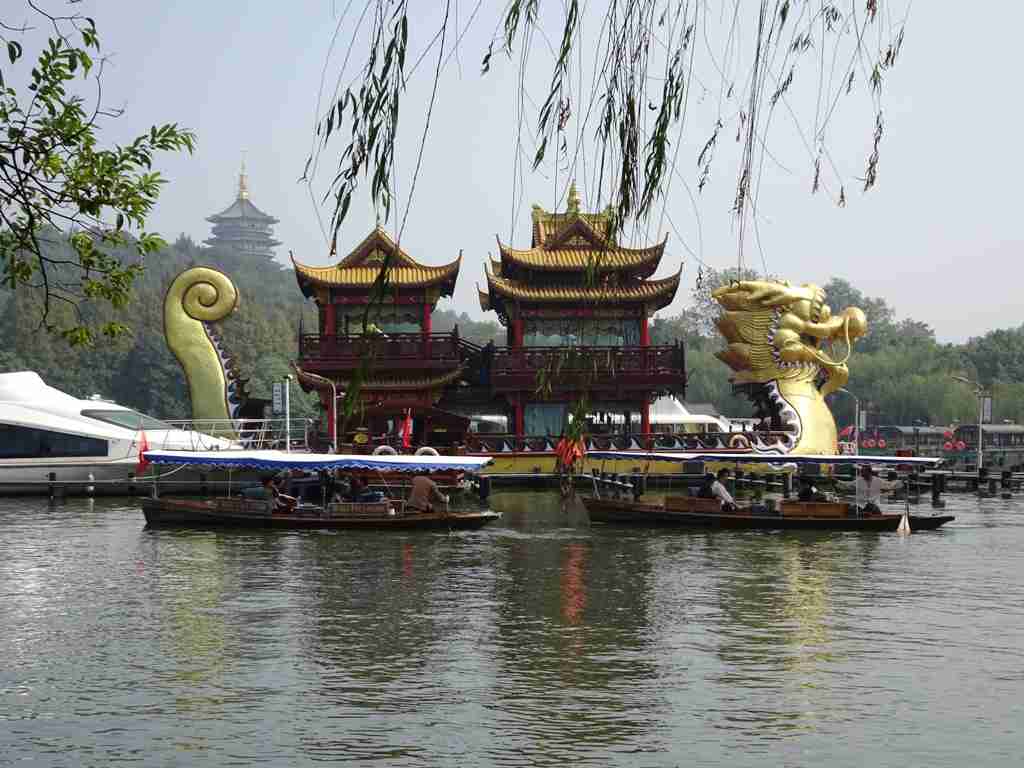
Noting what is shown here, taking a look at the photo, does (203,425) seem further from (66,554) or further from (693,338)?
(693,338)

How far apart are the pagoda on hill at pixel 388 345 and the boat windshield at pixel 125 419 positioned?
6.53 meters

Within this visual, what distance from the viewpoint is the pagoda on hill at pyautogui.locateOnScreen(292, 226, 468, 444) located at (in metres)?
47.2

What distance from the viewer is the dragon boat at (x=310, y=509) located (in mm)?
28234

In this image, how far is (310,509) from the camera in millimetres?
28688

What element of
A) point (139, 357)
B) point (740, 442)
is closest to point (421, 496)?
point (740, 442)

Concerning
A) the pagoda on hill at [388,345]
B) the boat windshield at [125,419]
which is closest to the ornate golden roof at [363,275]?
the pagoda on hill at [388,345]

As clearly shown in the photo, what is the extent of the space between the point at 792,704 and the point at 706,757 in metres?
1.88

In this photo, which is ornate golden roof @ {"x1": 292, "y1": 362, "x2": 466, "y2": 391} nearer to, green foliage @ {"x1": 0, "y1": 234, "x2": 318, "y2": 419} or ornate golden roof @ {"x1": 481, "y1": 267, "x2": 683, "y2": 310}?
ornate golden roof @ {"x1": 481, "y1": 267, "x2": 683, "y2": 310}

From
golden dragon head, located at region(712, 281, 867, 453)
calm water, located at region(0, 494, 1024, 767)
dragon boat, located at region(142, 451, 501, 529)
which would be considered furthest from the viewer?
golden dragon head, located at region(712, 281, 867, 453)

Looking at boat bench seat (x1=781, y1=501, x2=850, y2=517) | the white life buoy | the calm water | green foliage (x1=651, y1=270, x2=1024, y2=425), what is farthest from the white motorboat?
green foliage (x1=651, y1=270, x2=1024, y2=425)

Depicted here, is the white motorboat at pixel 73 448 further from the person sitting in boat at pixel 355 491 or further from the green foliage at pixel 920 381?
the green foliage at pixel 920 381

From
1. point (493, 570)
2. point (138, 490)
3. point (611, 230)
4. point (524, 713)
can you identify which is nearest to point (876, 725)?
point (524, 713)

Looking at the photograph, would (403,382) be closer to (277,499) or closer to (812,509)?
(277,499)

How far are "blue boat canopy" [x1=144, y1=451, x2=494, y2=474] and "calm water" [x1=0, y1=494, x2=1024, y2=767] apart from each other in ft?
12.2
